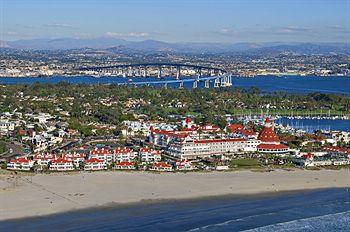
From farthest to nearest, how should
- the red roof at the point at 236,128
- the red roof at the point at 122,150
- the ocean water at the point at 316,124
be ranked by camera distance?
the ocean water at the point at 316,124 < the red roof at the point at 236,128 < the red roof at the point at 122,150

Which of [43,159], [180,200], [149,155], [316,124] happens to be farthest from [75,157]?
[316,124]

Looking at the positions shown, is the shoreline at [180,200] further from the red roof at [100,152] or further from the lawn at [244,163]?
the red roof at [100,152]

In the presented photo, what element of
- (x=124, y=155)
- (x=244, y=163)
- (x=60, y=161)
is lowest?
(x=244, y=163)

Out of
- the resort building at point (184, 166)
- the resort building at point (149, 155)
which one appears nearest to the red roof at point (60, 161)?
the resort building at point (149, 155)

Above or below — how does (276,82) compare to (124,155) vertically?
below

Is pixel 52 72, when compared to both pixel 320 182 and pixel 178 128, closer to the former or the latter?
pixel 178 128

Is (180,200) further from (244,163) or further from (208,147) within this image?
(208,147)
